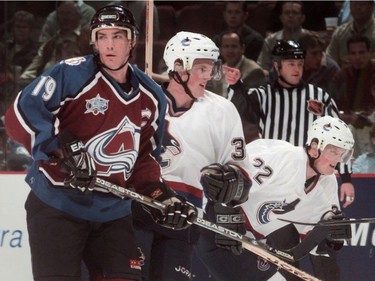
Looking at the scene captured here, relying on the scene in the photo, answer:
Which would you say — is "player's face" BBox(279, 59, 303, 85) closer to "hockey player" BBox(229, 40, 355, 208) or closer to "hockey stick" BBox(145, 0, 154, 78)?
"hockey player" BBox(229, 40, 355, 208)

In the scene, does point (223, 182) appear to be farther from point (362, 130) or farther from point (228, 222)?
point (362, 130)

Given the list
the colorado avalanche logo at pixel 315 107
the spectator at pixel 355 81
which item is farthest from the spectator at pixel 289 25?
the colorado avalanche logo at pixel 315 107

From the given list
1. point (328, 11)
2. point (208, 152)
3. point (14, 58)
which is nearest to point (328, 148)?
point (208, 152)

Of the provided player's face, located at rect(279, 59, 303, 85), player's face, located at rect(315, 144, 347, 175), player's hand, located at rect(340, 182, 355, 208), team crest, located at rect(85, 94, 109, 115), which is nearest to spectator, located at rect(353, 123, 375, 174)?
player's hand, located at rect(340, 182, 355, 208)

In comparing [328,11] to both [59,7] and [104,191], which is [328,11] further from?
A: [104,191]

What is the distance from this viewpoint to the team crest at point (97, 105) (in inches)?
121

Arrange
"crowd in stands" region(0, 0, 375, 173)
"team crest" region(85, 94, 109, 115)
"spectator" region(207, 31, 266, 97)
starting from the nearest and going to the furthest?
"team crest" region(85, 94, 109, 115), "crowd in stands" region(0, 0, 375, 173), "spectator" region(207, 31, 266, 97)

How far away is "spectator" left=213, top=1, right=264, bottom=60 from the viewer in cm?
515

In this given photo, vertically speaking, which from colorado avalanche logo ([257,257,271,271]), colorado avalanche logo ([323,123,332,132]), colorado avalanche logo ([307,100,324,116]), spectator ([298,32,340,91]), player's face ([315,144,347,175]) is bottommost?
colorado avalanche logo ([257,257,271,271])

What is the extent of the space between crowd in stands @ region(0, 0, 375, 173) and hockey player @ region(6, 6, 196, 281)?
1.55 metres

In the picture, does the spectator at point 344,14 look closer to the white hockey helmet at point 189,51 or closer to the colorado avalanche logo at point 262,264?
the white hockey helmet at point 189,51

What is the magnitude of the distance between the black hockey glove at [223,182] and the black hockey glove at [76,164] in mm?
814

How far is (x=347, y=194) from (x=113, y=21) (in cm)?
167

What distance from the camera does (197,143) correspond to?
12.8ft
